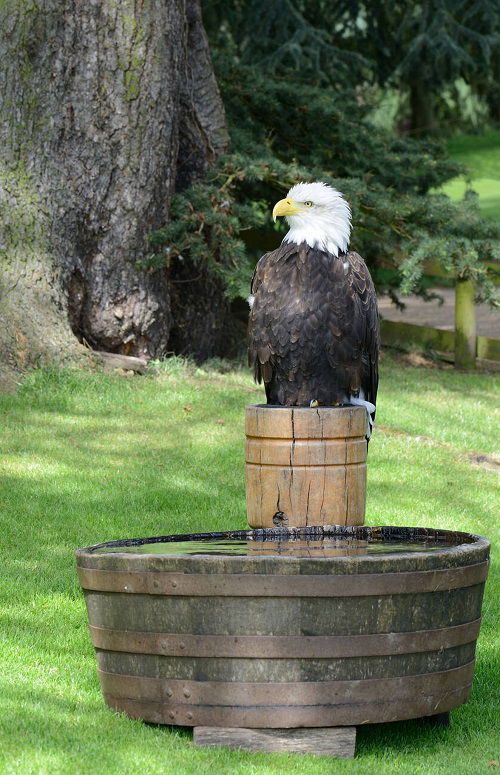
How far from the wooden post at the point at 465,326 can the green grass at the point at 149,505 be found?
433 mm

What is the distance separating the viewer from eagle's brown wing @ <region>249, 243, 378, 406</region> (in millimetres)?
5219

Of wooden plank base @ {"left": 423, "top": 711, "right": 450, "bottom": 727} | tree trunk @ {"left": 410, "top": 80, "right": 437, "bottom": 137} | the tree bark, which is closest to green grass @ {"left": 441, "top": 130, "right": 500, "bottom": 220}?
tree trunk @ {"left": 410, "top": 80, "right": 437, "bottom": 137}

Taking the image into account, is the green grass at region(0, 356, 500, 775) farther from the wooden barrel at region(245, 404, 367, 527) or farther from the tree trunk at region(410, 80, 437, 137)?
the tree trunk at region(410, 80, 437, 137)

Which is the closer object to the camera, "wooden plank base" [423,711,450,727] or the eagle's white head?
"wooden plank base" [423,711,450,727]

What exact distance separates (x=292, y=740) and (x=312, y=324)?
2153 millimetres

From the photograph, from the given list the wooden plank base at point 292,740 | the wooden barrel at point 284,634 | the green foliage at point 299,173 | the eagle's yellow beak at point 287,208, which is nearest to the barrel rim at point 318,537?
the wooden barrel at point 284,634

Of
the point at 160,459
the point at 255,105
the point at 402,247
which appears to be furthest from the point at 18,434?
the point at 255,105

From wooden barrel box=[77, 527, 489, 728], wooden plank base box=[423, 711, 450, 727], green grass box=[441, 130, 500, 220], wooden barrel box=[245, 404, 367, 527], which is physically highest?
green grass box=[441, 130, 500, 220]

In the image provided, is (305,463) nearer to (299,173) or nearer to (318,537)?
(318,537)

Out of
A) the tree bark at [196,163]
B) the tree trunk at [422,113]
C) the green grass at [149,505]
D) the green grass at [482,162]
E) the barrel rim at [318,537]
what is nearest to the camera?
the barrel rim at [318,537]

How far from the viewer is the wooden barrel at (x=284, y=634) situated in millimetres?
3611

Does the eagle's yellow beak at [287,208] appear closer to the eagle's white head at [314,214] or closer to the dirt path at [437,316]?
the eagle's white head at [314,214]

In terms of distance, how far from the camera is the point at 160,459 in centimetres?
773

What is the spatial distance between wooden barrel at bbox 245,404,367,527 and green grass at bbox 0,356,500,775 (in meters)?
0.97
